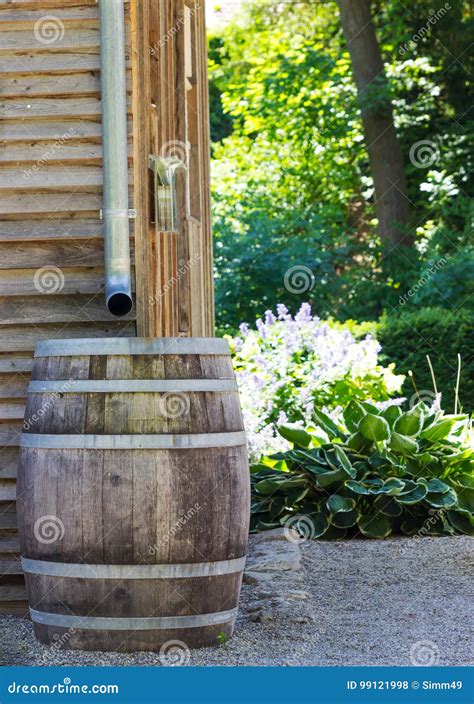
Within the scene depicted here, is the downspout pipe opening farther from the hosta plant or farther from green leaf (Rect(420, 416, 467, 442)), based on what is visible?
green leaf (Rect(420, 416, 467, 442))

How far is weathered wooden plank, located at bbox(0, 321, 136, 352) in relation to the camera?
3.85 m

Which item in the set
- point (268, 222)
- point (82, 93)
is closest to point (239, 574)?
point (82, 93)

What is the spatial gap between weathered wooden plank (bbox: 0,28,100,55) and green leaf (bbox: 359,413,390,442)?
255 centimetres

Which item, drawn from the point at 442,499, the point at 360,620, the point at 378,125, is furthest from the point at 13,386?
the point at 378,125

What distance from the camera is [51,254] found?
3.92 m

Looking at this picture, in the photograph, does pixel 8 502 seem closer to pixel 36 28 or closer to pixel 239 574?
pixel 239 574

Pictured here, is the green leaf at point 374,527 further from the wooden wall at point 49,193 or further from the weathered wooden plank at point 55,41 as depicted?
the weathered wooden plank at point 55,41

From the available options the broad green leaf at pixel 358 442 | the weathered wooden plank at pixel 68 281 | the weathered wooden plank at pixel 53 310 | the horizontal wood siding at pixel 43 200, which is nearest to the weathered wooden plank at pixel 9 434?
the horizontal wood siding at pixel 43 200

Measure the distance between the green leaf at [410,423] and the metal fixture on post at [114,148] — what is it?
2.60 meters

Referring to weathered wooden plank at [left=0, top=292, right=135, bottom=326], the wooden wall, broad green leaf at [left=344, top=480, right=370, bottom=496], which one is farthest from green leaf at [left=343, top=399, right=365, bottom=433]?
weathered wooden plank at [left=0, top=292, right=135, bottom=326]

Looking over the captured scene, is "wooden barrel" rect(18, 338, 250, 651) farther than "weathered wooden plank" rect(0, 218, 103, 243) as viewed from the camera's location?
No

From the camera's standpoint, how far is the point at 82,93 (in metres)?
3.90

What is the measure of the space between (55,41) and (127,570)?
2013 mm

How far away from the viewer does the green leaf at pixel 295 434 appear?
5836 millimetres
